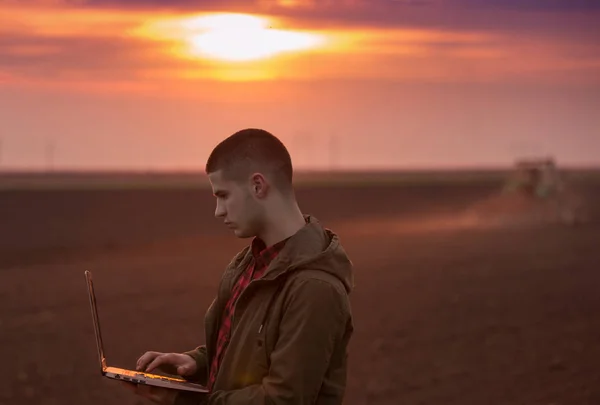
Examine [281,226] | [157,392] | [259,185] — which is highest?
[259,185]

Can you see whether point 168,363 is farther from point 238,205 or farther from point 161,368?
point 238,205

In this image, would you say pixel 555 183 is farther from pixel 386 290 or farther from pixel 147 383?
pixel 147 383

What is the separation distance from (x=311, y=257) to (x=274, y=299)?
5.7 inches

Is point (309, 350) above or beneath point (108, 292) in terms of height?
beneath

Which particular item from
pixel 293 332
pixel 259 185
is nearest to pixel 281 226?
pixel 259 185

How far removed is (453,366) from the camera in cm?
968

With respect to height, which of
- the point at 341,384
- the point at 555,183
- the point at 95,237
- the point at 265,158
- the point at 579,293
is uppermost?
the point at 555,183

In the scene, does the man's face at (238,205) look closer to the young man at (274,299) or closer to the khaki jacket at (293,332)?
the young man at (274,299)

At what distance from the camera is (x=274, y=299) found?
2934 mm

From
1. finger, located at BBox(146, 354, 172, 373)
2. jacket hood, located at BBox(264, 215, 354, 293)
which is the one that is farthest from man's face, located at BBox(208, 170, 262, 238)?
finger, located at BBox(146, 354, 172, 373)

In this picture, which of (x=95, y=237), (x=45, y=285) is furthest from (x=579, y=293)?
(x=95, y=237)

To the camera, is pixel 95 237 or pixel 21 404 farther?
pixel 95 237

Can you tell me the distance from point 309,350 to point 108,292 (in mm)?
12682

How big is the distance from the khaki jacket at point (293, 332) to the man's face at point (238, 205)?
12 centimetres
